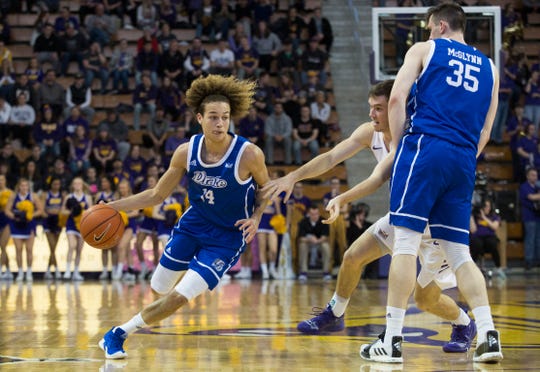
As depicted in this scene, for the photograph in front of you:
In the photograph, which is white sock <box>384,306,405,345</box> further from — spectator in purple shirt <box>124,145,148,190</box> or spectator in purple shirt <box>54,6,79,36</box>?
spectator in purple shirt <box>54,6,79,36</box>

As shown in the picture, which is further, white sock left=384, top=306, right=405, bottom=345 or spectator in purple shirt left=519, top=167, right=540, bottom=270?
spectator in purple shirt left=519, top=167, right=540, bottom=270

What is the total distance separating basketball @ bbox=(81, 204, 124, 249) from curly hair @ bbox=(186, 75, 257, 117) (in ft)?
3.07

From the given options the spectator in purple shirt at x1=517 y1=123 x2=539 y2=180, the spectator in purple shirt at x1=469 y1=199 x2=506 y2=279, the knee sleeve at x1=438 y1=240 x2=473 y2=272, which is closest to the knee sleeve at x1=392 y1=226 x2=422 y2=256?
the knee sleeve at x1=438 y1=240 x2=473 y2=272

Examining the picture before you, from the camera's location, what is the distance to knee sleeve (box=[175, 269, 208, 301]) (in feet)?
19.0

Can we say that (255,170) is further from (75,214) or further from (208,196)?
(75,214)

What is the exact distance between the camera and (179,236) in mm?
6191

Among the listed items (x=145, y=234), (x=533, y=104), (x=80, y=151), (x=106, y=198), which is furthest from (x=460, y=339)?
(x=533, y=104)

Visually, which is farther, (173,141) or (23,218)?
(173,141)

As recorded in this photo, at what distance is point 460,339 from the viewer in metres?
6.10

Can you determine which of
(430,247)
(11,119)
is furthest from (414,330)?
(11,119)

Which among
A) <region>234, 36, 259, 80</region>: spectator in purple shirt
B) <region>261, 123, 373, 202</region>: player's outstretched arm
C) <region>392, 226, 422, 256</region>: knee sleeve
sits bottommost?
<region>392, 226, 422, 256</region>: knee sleeve

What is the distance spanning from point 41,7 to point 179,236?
592 inches

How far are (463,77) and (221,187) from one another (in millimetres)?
1789

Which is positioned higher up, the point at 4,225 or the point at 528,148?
the point at 528,148
